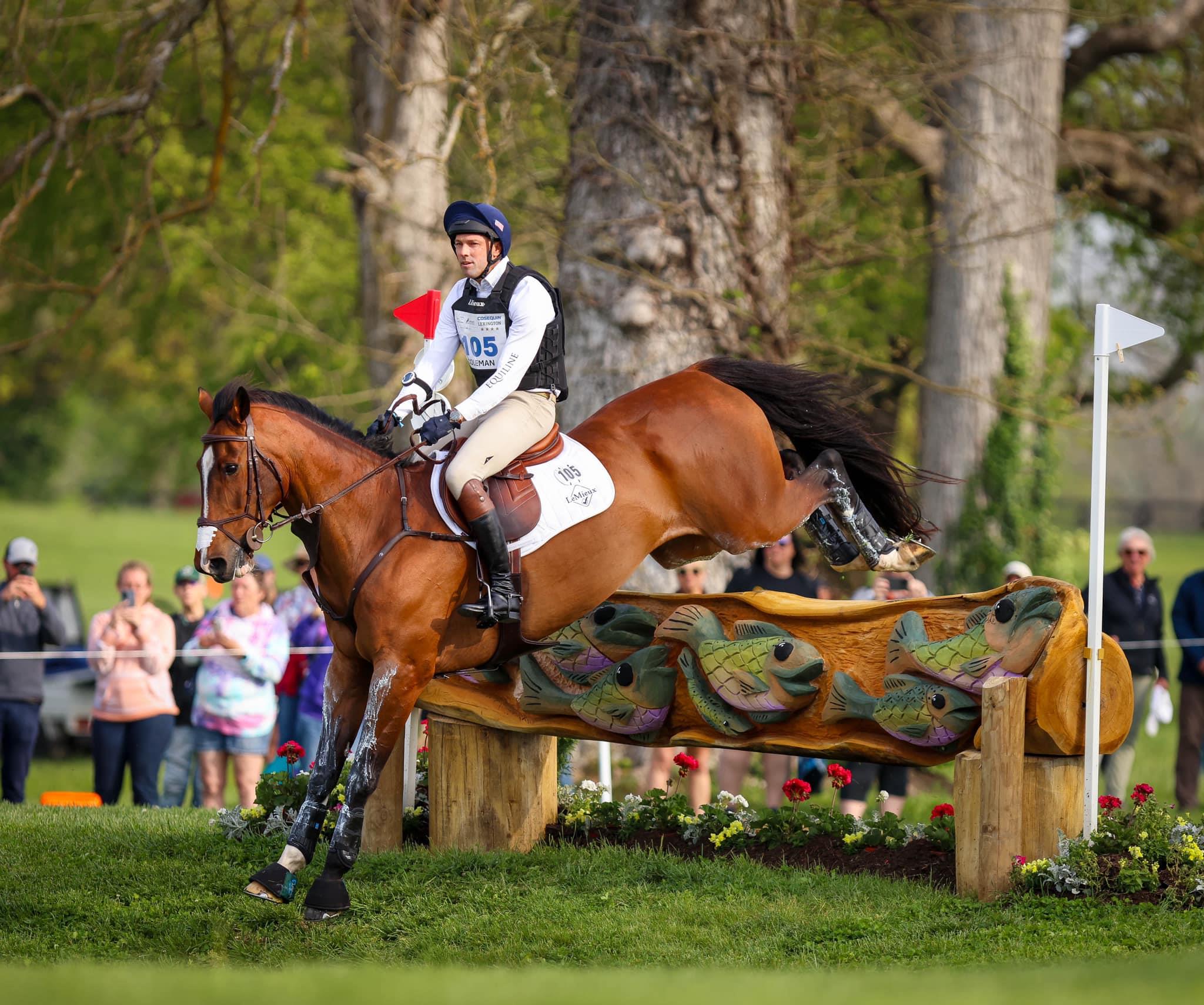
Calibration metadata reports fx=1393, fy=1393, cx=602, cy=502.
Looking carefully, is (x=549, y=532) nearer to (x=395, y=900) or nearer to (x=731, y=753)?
(x=395, y=900)

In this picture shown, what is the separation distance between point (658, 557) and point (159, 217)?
18.2ft

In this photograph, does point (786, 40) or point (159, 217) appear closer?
point (786, 40)

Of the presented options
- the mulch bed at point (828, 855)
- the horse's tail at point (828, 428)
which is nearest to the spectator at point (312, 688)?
the mulch bed at point (828, 855)

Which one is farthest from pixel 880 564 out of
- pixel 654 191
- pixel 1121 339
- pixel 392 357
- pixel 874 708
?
pixel 392 357

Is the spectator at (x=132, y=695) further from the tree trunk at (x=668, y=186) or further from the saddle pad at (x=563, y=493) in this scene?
the saddle pad at (x=563, y=493)

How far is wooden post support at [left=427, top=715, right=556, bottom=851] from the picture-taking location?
6918 mm

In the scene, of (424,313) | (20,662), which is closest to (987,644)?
(424,313)

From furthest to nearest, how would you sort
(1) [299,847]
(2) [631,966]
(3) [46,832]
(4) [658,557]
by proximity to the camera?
(3) [46,832] < (4) [658,557] < (1) [299,847] < (2) [631,966]

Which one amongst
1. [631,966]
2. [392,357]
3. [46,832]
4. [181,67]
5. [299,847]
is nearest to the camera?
[631,966]

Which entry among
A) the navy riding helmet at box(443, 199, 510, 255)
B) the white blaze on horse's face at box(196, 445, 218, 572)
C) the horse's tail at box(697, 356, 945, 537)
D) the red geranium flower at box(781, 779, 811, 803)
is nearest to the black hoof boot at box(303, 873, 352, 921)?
the white blaze on horse's face at box(196, 445, 218, 572)

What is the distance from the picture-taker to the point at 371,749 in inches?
228

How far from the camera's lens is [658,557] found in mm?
6703

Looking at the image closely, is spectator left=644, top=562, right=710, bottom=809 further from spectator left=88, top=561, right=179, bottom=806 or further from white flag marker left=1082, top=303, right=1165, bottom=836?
white flag marker left=1082, top=303, right=1165, bottom=836

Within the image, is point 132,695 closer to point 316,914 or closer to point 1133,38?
point 316,914
